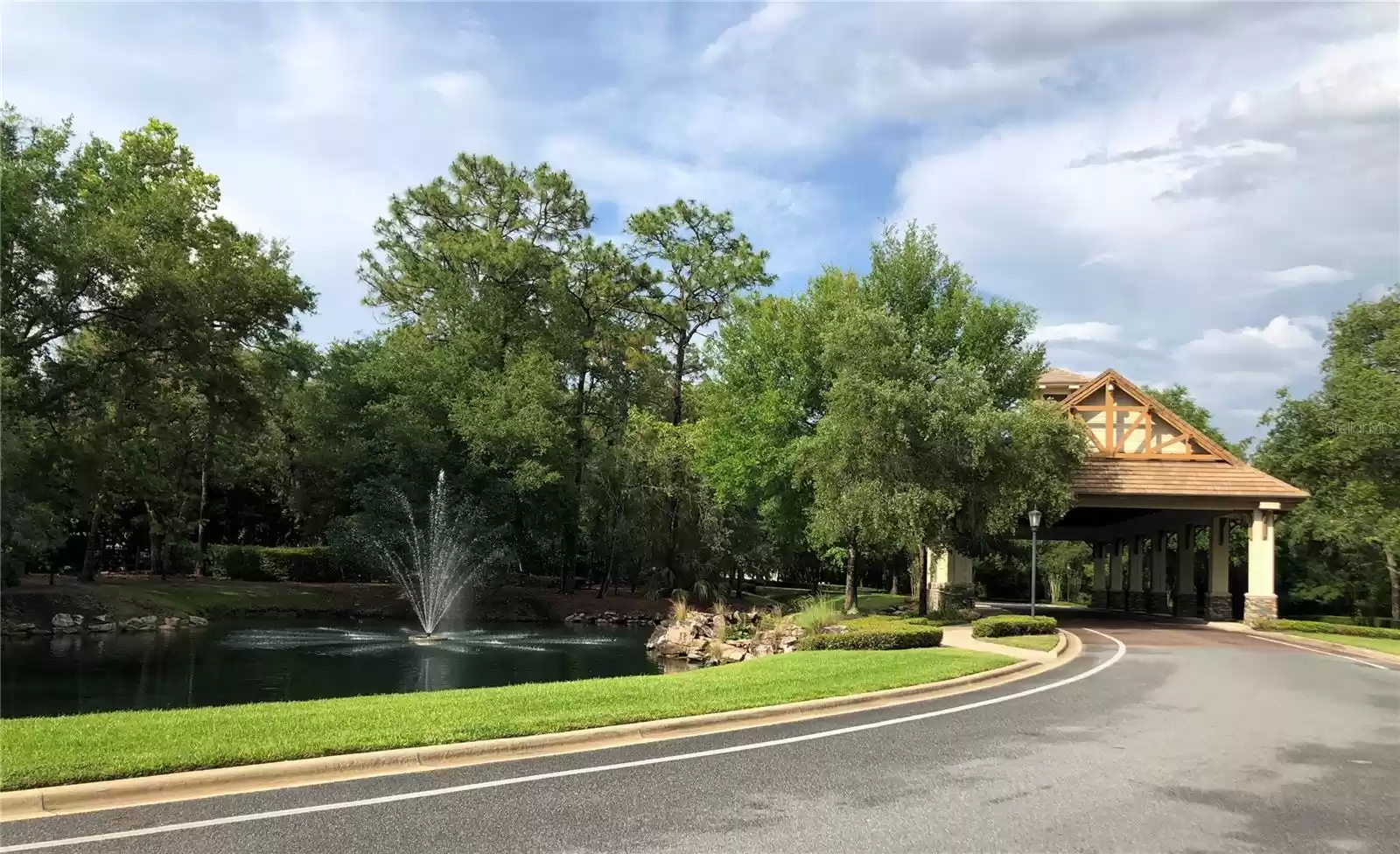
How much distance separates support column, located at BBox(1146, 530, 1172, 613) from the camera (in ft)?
132

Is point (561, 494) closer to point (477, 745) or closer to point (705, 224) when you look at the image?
point (705, 224)

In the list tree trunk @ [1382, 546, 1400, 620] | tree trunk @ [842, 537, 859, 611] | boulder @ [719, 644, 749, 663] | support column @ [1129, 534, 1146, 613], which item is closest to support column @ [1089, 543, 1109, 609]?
support column @ [1129, 534, 1146, 613]

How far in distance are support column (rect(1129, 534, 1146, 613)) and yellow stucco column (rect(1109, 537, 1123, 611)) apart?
3.20 meters

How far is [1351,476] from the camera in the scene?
3466cm

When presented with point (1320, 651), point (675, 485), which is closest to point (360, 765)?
point (1320, 651)

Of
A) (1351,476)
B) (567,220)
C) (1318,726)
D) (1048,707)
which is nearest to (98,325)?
(567,220)

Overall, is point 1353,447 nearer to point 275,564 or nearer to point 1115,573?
point 1115,573

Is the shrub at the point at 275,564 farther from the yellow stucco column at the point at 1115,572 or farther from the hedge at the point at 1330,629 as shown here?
the hedge at the point at 1330,629

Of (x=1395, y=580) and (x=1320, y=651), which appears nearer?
(x=1320, y=651)

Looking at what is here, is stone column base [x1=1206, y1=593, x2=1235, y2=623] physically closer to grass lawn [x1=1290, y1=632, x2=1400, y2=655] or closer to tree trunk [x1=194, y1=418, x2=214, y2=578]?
grass lawn [x1=1290, y1=632, x2=1400, y2=655]

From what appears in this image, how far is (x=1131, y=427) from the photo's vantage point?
32.5 meters

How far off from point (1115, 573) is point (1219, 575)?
47.4 feet

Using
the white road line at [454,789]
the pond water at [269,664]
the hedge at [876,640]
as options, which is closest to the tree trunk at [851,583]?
the pond water at [269,664]

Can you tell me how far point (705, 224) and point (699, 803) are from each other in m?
45.8
